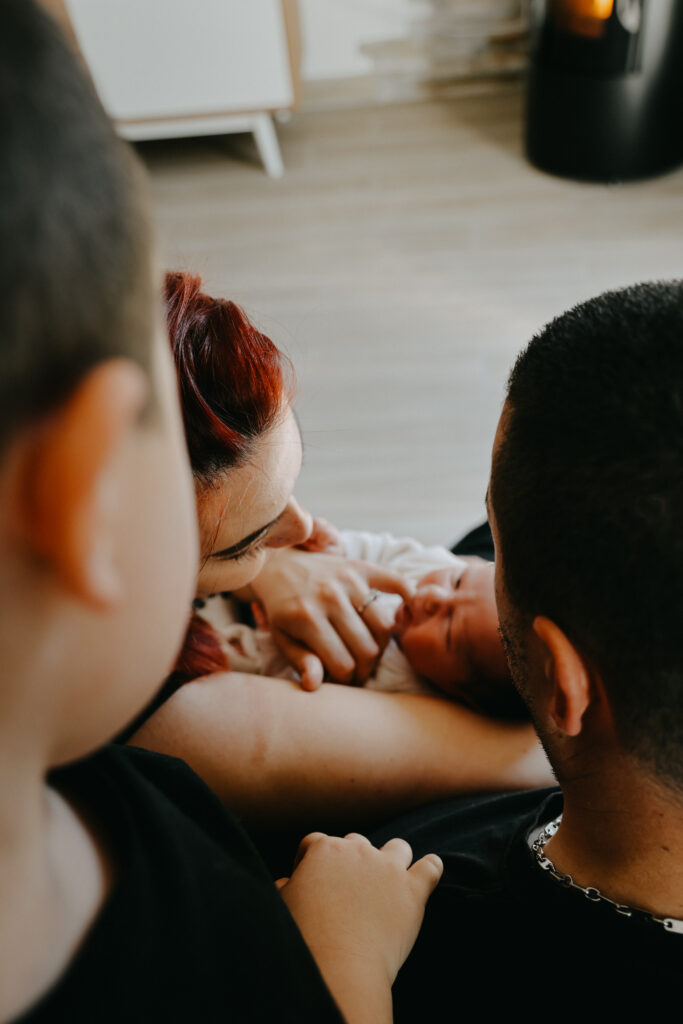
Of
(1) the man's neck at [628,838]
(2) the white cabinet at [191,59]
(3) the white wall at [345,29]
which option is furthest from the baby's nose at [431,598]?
(3) the white wall at [345,29]

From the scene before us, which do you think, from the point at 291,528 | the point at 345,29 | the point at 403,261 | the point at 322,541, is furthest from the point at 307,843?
the point at 345,29

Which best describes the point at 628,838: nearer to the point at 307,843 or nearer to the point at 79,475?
the point at 307,843

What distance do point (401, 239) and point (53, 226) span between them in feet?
8.22

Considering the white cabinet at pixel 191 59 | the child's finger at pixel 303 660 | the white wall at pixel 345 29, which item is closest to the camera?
the child's finger at pixel 303 660

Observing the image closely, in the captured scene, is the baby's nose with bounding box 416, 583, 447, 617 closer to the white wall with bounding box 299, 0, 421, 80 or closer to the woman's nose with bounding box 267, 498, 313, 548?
the woman's nose with bounding box 267, 498, 313, 548

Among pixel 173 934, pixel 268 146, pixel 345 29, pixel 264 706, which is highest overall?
pixel 345 29

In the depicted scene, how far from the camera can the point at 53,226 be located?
1.08 ft

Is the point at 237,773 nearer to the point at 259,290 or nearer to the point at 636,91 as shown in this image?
the point at 259,290

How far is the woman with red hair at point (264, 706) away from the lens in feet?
2.88

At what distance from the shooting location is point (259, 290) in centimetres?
257

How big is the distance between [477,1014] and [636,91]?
255 cm

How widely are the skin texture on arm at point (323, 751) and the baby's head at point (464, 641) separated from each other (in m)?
0.16

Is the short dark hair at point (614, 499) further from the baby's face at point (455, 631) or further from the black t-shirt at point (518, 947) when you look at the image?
the baby's face at point (455, 631)

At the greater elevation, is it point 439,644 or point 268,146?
point 268,146
